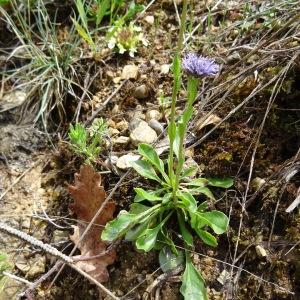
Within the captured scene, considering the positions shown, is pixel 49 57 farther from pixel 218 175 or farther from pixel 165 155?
pixel 218 175

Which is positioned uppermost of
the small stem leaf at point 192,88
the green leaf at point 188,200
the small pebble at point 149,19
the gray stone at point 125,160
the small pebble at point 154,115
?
the small stem leaf at point 192,88

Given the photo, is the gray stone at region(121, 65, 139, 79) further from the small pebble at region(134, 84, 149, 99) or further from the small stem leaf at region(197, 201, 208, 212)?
the small stem leaf at region(197, 201, 208, 212)

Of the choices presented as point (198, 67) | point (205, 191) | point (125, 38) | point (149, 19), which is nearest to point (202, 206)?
point (205, 191)

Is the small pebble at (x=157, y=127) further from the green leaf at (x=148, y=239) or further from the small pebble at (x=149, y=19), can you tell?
the small pebble at (x=149, y=19)

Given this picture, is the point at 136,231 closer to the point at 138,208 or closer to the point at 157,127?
the point at 138,208

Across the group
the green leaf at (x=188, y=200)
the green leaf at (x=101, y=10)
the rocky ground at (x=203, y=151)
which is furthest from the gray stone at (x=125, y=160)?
the green leaf at (x=101, y=10)

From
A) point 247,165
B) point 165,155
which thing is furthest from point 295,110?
point 165,155
